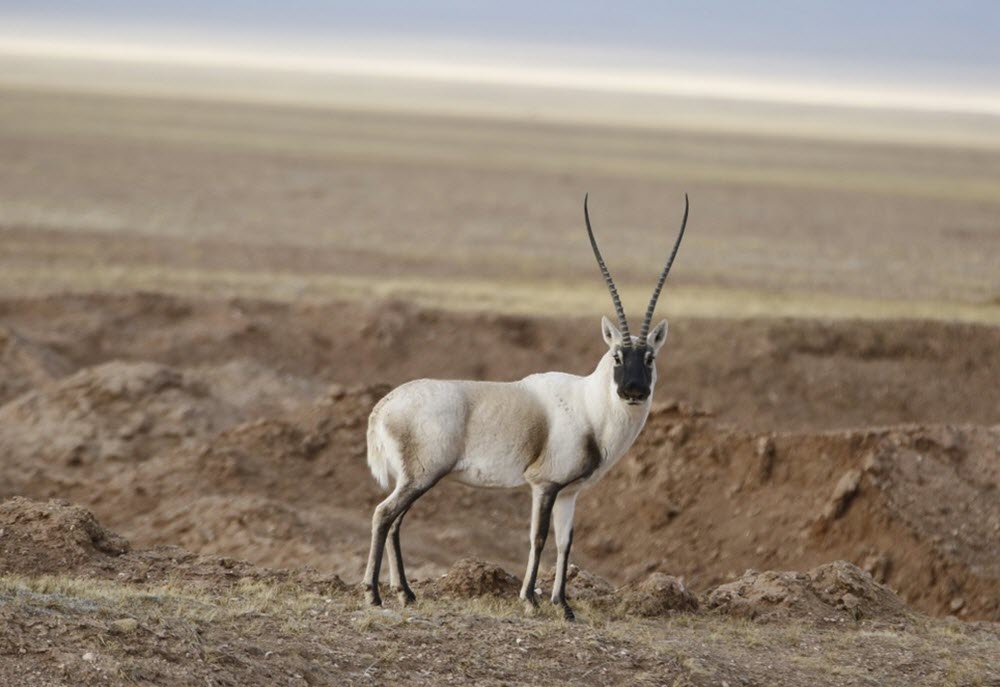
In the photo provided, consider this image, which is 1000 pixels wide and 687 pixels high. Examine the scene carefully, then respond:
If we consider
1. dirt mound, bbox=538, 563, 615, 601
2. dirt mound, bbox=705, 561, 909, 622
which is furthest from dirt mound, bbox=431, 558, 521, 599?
dirt mound, bbox=705, 561, 909, 622

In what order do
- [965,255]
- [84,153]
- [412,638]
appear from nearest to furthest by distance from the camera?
1. [412,638]
2. [965,255]
3. [84,153]

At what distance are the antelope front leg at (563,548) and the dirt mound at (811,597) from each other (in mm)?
1479

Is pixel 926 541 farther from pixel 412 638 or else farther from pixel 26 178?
pixel 26 178

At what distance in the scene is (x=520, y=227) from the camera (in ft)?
172

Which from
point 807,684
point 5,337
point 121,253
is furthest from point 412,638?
point 121,253

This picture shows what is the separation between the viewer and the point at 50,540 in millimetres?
12086

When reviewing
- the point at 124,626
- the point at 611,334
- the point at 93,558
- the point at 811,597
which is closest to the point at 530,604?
the point at 611,334

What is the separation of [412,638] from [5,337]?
15060 mm

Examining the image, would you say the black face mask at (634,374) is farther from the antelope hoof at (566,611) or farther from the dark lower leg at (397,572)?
the dark lower leg at (397,572)

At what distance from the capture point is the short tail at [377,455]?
11.0 meters

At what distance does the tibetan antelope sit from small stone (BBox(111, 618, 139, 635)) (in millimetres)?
2221

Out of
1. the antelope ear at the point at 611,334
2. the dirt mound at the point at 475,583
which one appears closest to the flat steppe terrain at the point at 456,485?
the dirt mound at the point at 475,583

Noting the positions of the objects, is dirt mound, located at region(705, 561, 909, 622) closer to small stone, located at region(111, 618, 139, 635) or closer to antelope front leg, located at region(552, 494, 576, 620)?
antelope front leg, located at region(552, 494, 576, 620)

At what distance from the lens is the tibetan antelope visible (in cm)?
1077
